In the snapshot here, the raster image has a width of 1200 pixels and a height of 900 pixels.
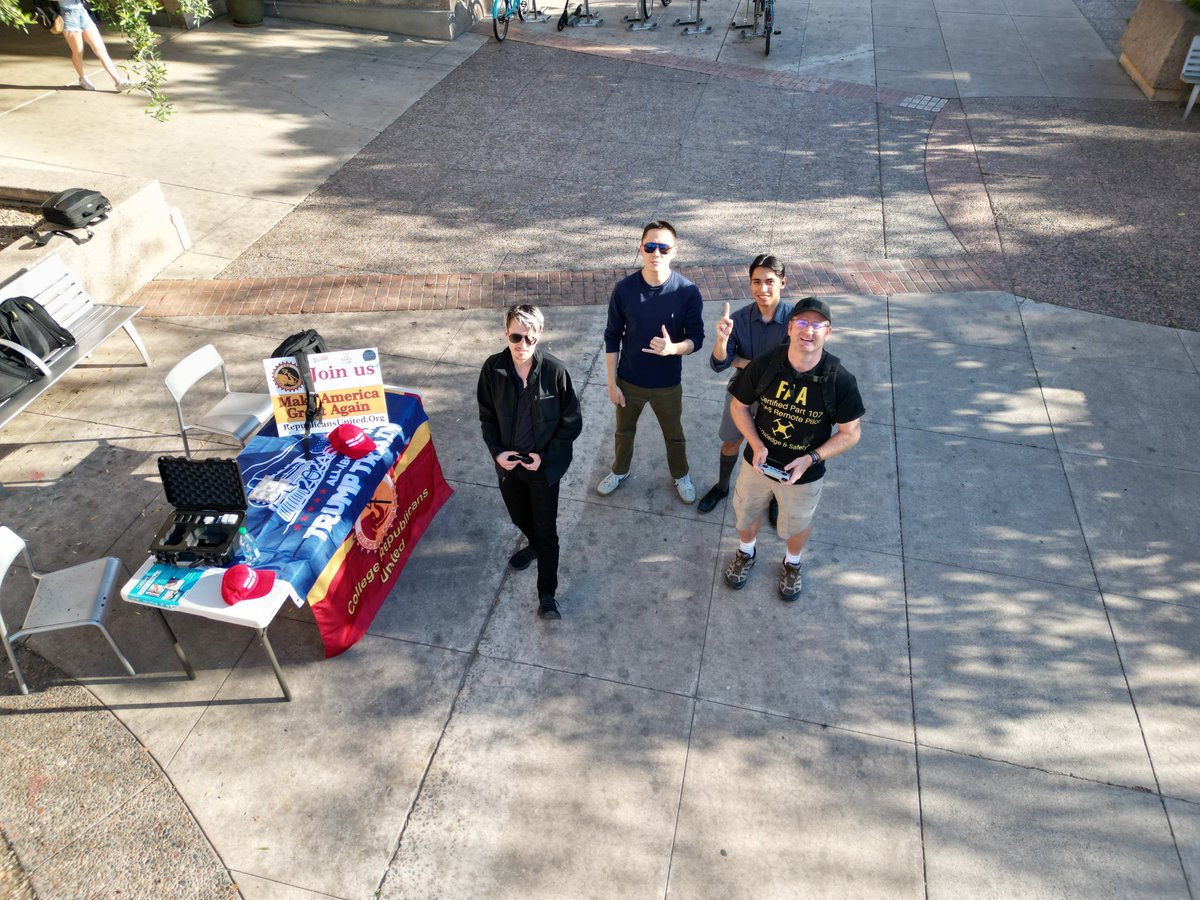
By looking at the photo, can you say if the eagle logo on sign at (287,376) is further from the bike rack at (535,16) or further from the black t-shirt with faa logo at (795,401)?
the bike rack at (535,16)

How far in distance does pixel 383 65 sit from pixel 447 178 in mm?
4206

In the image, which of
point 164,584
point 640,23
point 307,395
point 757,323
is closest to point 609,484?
point 757,323

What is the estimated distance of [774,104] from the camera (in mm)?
11562

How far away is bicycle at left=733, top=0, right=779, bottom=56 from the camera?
12633 millimetres

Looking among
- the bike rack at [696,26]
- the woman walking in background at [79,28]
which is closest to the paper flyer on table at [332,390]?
the woman walking in background at [79,28]

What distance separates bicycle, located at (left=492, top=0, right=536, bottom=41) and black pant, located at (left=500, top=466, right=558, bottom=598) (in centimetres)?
1108

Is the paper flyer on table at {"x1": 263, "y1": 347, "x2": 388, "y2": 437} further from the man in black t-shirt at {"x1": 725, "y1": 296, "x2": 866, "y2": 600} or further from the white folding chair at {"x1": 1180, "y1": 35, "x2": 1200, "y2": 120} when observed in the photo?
the white folding chair at {"x1": 1180, "y1": 35, "x2": 1200, "y2": 120}

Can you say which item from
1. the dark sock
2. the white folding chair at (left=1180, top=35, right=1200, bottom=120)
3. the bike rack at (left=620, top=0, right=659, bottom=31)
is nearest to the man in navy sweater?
the dark sock

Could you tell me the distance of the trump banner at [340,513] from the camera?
444cm

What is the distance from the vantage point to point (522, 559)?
17.4 feet

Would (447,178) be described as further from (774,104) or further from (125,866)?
(125,866)

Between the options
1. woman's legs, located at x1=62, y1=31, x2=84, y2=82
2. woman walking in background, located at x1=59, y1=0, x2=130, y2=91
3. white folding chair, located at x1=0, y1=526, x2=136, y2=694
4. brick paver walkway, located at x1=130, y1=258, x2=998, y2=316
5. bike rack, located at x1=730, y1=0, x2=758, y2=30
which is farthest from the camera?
bike rack, located at x1=730, y1=0, x2=758, y2=30

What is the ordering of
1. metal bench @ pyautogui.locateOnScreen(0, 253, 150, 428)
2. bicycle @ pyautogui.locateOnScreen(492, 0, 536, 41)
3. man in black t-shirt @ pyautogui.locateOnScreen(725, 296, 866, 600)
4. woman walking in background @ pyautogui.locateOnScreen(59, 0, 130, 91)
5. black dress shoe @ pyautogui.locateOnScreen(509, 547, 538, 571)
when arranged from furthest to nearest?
bicycle @ pyautogui.locateOnScreen(492, 0, 536, 41) → woman walking in background @ pyautogui.locateOnScreen(59, 0, 130, 91) → metal bench @ pyautogui.locateOnScreen(0, 253, 150, 428) → black dress shoe @ pyautogui.locateOnScreen(509, 547, 538, 571) → man in black t-shirt @ pyautogui.locateOnScreen(725, 296, 866, 600)

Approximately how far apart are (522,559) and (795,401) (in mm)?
2099
